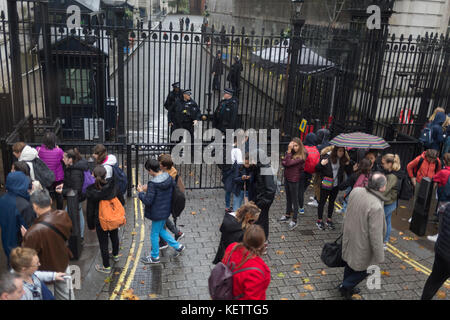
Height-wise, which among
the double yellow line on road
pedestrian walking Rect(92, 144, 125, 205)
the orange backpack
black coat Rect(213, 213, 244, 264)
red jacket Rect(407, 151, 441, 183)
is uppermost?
pedestrian walking Rect(92, 144, 125, 205)

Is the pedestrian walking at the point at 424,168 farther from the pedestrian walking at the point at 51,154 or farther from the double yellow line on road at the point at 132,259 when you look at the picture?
the pedestrian walking at the point at 51,154

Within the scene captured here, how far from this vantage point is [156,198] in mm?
5902

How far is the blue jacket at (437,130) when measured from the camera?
32.3 feet

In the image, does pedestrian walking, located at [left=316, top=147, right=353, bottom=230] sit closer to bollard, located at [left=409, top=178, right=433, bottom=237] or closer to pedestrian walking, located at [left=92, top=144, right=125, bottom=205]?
bollard, located at [left=409, top=178, right=433, bottom=237]

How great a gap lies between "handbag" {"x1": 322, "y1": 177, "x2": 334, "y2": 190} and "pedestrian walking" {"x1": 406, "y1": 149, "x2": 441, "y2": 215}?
1.79 meters

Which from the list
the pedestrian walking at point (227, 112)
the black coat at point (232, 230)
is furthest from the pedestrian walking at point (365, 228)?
the pedestrian walking at point (227, 112)

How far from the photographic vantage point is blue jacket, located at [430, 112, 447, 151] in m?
9.85

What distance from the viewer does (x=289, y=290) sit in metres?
6.04

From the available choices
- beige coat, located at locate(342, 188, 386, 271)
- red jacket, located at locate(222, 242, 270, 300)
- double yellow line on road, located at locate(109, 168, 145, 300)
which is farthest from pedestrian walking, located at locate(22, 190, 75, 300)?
beige coat, located at locate(342, 188, 386, 271)

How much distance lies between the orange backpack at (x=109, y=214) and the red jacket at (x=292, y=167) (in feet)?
10.2

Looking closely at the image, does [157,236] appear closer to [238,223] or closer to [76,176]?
[76,176]

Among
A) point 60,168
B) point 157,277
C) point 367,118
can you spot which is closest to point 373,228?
point 157,277

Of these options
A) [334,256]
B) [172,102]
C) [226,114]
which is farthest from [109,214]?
[172,102]

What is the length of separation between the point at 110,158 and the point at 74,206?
873mm
